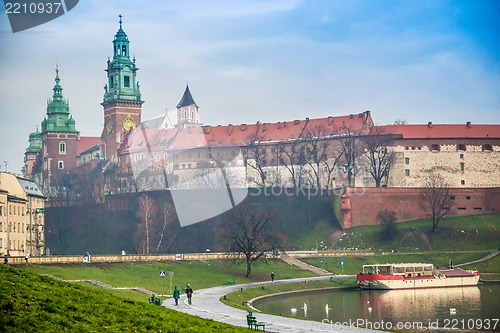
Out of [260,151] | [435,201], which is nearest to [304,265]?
[435,201]

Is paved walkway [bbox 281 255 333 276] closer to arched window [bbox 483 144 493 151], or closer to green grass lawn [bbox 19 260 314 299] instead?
green grass lawn [bbox 19 260 314 299]

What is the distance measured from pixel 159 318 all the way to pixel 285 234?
83.8 metres

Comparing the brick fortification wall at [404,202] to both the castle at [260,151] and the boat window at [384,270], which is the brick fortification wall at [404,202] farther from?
the boat window at [384,270]

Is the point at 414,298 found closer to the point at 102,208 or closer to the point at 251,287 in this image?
the point at 251,287

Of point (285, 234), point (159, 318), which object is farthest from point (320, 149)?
point (159, 318)

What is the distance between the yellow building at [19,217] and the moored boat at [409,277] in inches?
1074

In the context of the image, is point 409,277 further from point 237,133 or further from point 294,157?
point 237,133

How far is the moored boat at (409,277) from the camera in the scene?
78925 mm

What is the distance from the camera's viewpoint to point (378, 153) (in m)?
134

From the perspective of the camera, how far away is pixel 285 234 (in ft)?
388

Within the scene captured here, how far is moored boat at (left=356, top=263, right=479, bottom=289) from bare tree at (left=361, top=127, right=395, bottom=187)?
49057 millimetres

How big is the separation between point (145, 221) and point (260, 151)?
35.9 metres

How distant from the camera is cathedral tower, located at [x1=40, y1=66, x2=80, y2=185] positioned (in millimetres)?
178000

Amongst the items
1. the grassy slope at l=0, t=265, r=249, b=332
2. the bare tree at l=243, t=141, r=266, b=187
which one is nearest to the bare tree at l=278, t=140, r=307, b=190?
the bare tree at l=243, t=141, r=266, b=187
